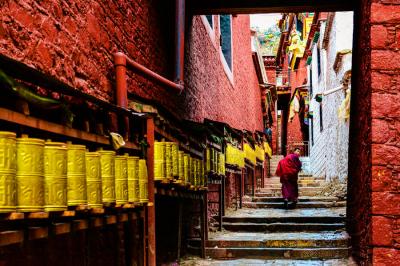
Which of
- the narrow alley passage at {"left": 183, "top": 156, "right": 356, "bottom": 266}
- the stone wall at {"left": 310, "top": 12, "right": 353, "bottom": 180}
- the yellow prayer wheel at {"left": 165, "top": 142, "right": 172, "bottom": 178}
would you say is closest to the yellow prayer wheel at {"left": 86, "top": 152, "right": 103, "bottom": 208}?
the yellow prayer wheel at {"left": 165, "top": 142, "right": 172, "bottom": 178}

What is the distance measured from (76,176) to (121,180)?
A: 2.83ft

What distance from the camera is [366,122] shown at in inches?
260

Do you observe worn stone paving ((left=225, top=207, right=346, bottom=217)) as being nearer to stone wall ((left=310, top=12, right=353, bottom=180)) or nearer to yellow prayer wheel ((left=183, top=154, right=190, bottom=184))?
stone wall ((left=310, top=12, right=353, bottom=180))

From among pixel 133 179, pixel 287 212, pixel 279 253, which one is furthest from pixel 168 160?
pixel 287 212

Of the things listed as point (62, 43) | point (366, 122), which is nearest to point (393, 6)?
point (366, 122)

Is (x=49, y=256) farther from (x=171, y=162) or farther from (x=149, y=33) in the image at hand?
(x=149, y=33)

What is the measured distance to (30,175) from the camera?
3061 mm

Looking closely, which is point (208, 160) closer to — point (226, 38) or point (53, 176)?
point (53, 176)

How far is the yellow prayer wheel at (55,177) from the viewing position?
3.23m

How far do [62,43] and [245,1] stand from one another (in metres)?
5.97

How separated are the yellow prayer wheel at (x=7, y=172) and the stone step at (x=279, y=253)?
614 cm

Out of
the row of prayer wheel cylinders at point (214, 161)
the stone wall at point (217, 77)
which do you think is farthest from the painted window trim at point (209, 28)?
the row of prayer wheel cylinders at point (214, 161)

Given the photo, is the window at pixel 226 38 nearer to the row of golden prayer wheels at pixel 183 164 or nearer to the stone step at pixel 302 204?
the stone step at pixel 302 204

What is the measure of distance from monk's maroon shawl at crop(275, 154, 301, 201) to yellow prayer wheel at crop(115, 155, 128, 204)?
922 cm
